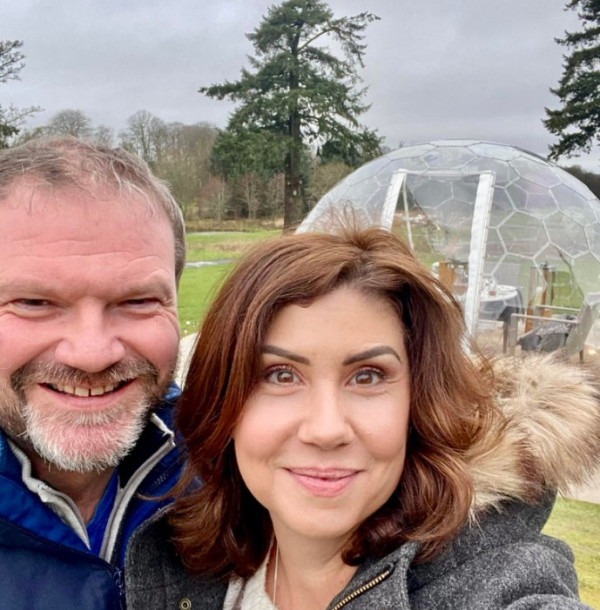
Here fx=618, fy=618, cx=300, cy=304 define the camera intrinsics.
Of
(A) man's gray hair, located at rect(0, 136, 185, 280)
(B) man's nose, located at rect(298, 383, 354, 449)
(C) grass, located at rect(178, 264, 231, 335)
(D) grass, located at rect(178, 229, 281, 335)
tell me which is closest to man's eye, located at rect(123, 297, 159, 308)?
(A) man's gray hair, located at rect(0, 136, 185, 280)

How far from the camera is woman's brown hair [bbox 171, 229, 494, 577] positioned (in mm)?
1381

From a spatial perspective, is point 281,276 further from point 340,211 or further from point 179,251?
point 179,251

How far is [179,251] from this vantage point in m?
2.21

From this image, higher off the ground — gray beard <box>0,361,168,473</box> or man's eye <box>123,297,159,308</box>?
man's eye <box>123,297,159,308</box>

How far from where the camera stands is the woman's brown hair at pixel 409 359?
138cm

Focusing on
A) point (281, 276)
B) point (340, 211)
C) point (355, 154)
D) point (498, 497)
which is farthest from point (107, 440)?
point (355, 154)

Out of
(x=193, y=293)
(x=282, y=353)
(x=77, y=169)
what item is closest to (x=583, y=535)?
(x=282, y=353)

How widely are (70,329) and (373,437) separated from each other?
2.91 ft

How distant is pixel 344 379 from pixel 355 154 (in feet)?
72.8

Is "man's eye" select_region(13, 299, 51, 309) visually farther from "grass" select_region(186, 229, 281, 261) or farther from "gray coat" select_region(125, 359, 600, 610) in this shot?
"grass" select_region(186, 229, 281, 261)

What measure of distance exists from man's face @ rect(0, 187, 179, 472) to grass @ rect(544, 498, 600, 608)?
3403 mm

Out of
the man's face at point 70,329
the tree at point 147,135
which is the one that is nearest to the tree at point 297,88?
the tree at point 147,135

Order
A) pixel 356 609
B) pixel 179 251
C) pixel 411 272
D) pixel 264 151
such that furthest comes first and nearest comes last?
1. pixel 264 151
2. pixel 179 251
3. pixel 411 272
4. pixel 356 609

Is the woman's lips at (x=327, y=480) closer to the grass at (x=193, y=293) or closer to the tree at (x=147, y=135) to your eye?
the grass at (x=193, y=293)
